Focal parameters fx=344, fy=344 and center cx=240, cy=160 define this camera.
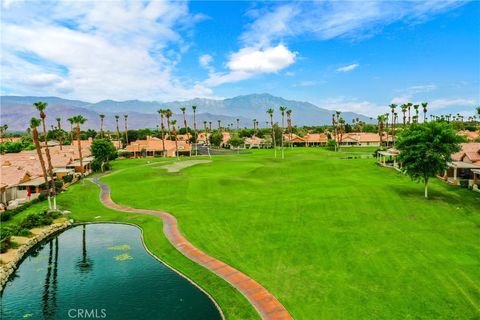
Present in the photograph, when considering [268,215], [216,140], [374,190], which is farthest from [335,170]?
[216,140]

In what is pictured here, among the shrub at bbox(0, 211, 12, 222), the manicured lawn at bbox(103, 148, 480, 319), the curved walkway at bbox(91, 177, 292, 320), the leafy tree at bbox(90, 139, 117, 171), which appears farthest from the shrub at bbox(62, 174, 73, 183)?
the curved walkway at bbox(91, 177, 292, 320)

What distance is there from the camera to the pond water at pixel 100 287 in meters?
25.3

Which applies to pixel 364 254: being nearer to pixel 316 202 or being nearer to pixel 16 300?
pixel 316 202

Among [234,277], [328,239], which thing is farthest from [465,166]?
[234,277]

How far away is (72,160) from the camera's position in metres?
95.1

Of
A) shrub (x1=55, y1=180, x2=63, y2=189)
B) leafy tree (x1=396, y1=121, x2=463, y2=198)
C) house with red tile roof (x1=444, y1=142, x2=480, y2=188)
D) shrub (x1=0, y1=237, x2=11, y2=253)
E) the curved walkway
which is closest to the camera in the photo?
the curved walkway

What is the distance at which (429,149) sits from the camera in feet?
161

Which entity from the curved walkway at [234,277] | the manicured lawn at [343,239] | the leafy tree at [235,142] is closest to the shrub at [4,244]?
the curved walkway at [234,277]

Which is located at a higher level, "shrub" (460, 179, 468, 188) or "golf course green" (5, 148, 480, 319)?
Result: "shrub" (460, 179, 468, 188)

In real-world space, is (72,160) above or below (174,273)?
above

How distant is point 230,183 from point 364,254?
37.5 m

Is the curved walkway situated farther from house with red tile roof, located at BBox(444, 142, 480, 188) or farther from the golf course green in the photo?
house with red tile roof, located at BBox(444, 142, 480, 188)

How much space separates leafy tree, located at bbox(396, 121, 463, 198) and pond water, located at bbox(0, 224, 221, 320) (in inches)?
1476

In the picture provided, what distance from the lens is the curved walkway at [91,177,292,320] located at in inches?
939
